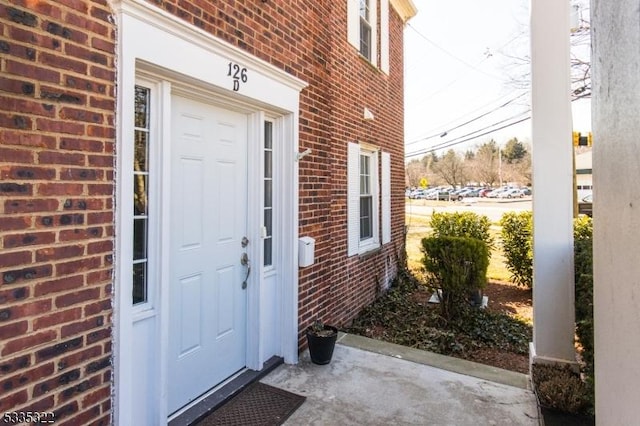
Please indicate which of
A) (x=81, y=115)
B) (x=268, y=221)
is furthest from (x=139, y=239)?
(x=268, y=221)

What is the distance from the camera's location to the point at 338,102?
5.38m

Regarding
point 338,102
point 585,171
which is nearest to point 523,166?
point 585,171

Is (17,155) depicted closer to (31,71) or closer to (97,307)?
(31,71)

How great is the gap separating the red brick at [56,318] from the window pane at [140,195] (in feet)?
2.45

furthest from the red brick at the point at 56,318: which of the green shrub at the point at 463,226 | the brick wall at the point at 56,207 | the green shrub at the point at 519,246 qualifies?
the green shrub at the point at 519,246

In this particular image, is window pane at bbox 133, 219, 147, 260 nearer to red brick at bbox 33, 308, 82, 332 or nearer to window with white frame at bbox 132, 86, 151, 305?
window with white frame at bbox 132, 86, 151, 305

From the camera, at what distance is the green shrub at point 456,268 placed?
5.67 metres

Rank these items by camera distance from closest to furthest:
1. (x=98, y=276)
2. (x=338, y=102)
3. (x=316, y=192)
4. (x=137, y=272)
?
(x=98, y=276), (x=137, y=272), (x=316, y=192), (x=338, y=102)

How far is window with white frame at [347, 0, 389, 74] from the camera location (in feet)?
19.7

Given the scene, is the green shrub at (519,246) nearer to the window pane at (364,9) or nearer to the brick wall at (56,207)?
the window pane at (364,9)

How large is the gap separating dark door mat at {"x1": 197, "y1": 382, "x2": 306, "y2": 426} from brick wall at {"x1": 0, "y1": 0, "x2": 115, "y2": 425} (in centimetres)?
102

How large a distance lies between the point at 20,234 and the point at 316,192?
3.00m

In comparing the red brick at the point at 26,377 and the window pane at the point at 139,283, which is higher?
the window pane at the point at 139,283

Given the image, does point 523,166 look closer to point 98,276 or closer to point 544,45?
point 544,45
